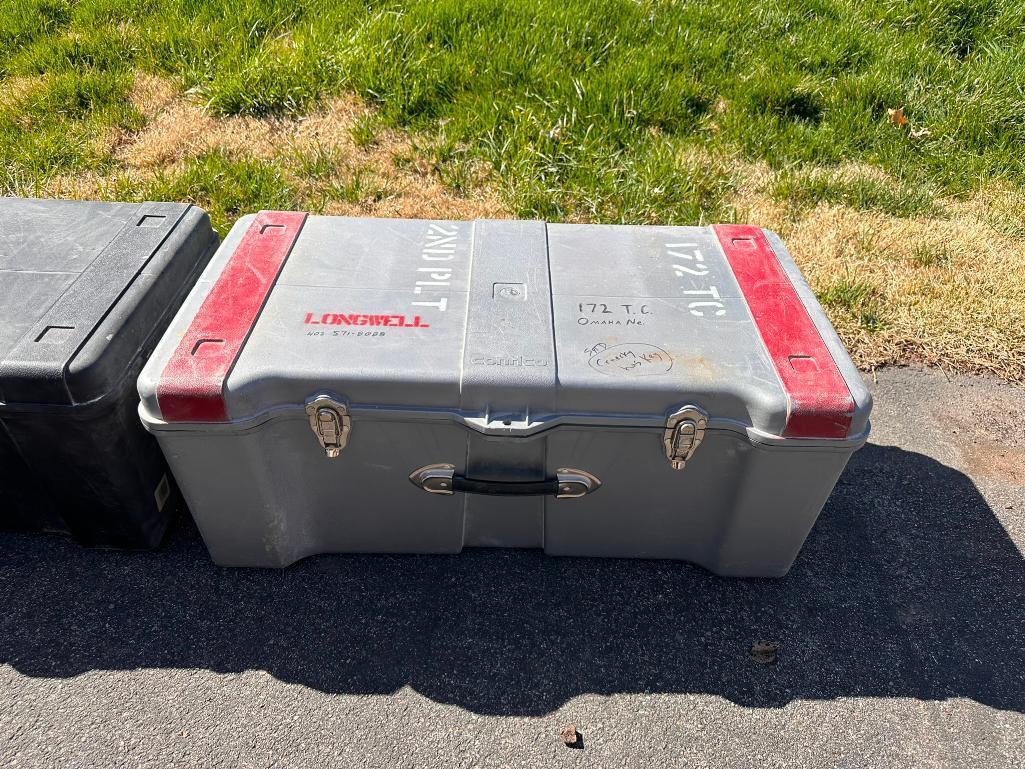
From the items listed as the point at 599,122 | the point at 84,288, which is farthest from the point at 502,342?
the point at 599,122

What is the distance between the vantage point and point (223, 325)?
2.00 meters

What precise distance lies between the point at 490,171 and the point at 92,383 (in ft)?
8.79

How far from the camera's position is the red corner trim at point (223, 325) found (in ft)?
6.02

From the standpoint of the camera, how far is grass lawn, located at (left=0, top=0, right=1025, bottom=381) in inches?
149

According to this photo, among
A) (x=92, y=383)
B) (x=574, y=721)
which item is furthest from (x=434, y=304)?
(x=574, y=721)

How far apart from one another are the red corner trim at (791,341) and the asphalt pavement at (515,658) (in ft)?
2.28

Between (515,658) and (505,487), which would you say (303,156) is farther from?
(515,658)

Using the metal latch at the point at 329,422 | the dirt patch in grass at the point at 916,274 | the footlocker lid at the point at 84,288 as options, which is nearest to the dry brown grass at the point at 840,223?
the dirt patch in grass at the point at 916,274

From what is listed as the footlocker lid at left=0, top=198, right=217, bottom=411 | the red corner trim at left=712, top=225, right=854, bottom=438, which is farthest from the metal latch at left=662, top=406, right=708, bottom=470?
the footlocker lid at left=0, top=198, right=217, bottom=411

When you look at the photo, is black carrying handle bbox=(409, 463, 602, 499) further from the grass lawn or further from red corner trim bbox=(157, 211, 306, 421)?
the grass lawn

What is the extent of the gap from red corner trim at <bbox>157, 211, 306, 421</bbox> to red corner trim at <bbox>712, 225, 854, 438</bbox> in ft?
4.54

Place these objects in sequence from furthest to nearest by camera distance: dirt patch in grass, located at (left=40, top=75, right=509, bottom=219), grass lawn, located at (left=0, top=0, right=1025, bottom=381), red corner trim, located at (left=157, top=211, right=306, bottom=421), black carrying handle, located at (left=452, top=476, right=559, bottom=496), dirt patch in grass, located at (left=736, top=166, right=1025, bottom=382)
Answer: dirt patch in grass, located at (left=40, top=75, right=509, bottom=219) → grass lawn, located at (left=0, top=0, right=1025, bottom=381) → dirt patch in grass, located at (left=736, top=166, right=1025, bottom=382) → black carrying handle, located at (left=452, top=476, right=559, bottom=496) → red corner trim, located at (left=157, top=211, right=306, bottom=421)

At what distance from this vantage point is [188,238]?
244 centimetres

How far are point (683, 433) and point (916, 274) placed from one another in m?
2.36
